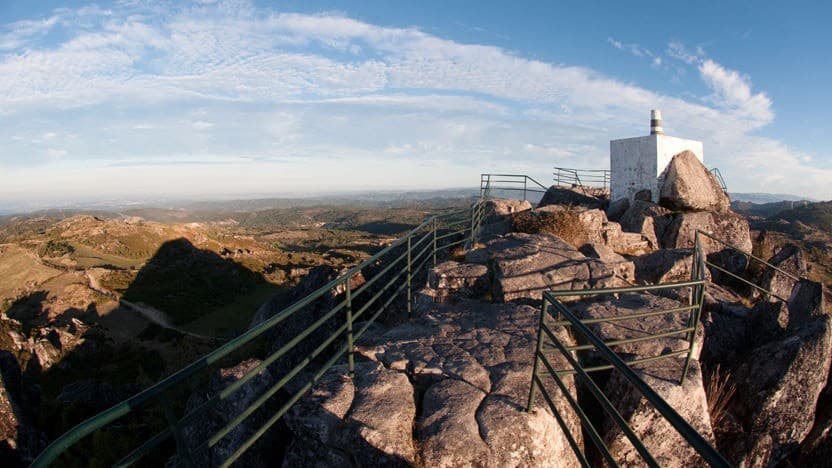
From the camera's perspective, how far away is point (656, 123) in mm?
16625

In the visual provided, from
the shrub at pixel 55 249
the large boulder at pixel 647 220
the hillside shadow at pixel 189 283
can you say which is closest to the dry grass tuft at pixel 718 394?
the large boulder at pixel 647 220

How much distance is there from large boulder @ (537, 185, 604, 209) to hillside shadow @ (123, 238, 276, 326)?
2934cm

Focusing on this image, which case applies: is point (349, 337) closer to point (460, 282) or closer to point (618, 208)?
point (460, 282)

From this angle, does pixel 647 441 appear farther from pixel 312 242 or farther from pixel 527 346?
pixel 312 242

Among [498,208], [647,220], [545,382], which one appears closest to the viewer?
[545,382]

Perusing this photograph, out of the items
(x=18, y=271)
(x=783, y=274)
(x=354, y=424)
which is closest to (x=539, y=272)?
(x=354, y=424)

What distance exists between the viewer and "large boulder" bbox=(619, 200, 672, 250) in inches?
588

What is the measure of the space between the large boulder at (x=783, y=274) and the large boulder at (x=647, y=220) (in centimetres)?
335

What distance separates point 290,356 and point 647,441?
356 inches

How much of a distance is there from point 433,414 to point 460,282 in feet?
14.0

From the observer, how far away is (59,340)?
2625 centimetres

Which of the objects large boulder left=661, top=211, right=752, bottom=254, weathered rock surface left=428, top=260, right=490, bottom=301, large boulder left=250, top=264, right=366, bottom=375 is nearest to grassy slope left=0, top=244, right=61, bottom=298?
large boulder left=250, top=264, right=366, bottom=375

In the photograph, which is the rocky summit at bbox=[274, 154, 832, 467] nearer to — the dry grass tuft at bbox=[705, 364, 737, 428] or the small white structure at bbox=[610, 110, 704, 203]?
the dry grass tuft at bbox=[705, 364, 737, 428]

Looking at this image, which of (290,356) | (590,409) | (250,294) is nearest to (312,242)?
(250,294)
